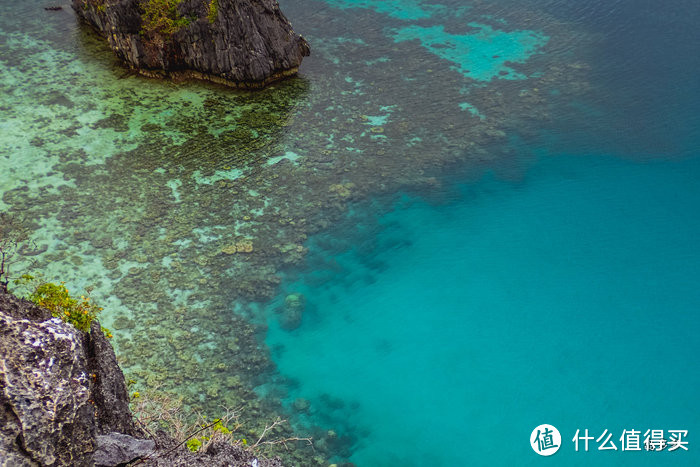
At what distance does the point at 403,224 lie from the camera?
19469mm

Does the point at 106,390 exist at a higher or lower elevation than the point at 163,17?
lower

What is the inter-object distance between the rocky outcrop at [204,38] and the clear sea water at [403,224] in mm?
1072

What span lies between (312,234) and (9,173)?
441 inches

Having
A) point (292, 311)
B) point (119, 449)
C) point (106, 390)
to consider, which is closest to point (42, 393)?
point (119, 449)

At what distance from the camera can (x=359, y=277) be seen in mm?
17594

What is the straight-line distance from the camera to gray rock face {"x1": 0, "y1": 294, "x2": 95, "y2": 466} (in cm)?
680

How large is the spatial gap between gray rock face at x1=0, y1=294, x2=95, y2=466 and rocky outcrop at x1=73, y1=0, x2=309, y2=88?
18.6m

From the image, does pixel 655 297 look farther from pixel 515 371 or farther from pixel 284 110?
pixel 284 110

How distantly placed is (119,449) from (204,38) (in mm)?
20036

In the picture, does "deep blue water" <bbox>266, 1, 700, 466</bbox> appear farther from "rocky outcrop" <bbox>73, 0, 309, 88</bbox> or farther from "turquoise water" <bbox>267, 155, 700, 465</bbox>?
"rocky outcrop" <bbox>73, 0, 309, 88</bbox>

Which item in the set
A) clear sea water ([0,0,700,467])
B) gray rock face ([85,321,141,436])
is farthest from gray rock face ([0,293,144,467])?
clear sea water ([0,0,700,467])

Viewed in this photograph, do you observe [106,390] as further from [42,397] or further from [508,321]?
[508,321]

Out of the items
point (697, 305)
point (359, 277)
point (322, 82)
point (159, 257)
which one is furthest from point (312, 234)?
point (697, 305)

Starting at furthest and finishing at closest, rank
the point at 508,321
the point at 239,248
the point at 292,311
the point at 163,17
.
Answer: the point at 163,17
the point at 239,248
the point at 508,321
the point at 292,311
